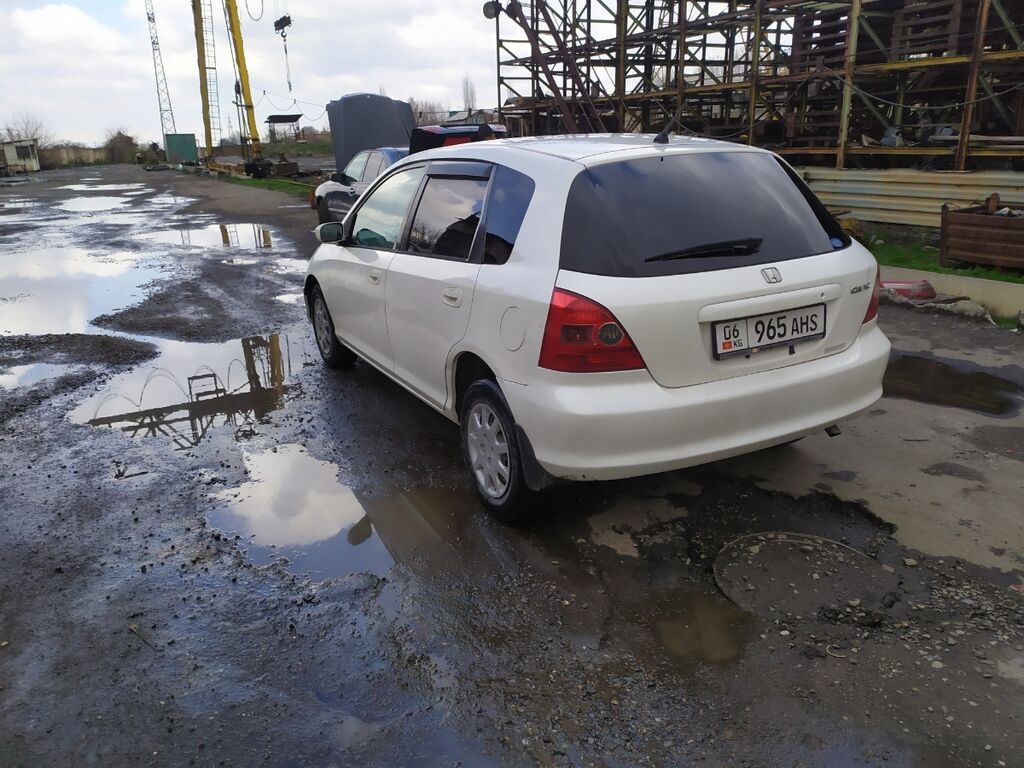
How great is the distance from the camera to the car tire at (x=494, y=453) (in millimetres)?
3502

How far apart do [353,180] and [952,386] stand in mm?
11053

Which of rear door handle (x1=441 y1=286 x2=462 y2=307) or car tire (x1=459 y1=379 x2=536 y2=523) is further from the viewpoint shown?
rear door handle (x1=441 y1=286 x2=462 y2=307)

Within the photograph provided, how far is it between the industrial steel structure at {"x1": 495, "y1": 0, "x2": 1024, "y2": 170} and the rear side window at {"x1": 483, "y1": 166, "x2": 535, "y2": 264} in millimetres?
8419

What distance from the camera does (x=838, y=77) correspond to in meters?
11.7

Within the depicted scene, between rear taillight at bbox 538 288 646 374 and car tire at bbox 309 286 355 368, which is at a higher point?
rear taillight at bbox 538 288 646 374

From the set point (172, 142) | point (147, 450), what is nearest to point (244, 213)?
point (147, 450)

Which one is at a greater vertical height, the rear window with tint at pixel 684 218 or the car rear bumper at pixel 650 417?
the rear window with tint at pixel 684 218

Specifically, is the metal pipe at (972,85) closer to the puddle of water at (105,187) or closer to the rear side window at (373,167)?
the rear side window at (373,167)

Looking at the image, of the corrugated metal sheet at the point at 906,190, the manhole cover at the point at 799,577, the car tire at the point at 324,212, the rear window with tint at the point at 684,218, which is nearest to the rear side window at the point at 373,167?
the car tire at the point at 324,212

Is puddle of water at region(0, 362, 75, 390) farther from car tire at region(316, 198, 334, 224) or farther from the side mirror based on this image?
car tire at region(316, 198, 334, 224)

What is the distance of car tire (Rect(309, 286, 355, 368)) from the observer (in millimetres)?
6023

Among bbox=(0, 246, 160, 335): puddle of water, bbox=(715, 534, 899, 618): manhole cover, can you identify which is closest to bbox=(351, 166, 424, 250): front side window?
bbox=(715, 534, 899, 618): manhole cover

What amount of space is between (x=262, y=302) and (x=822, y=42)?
39.9ft

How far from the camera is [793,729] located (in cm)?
240
